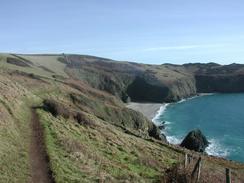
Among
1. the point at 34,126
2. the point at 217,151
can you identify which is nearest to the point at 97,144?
the point at 34,126

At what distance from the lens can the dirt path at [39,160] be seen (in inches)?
906

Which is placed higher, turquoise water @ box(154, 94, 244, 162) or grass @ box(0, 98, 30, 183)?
grass @ box(0, 98, 30, 183)

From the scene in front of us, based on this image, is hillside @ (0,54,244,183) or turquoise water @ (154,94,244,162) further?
turquoise water @ (154,94,244,162)

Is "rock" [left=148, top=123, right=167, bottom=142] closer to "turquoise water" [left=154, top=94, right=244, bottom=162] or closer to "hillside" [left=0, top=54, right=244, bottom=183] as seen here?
"turquoise water" [left=154, top=94, right=244, bottom=162]

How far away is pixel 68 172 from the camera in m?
24.5

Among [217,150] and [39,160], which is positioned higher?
[39,160]

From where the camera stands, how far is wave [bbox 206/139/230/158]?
73.5m

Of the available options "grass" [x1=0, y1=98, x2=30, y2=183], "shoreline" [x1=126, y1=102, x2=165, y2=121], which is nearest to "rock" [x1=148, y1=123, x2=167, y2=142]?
"shoreline" [x1=126, y1=102, x2=165, y2=121]

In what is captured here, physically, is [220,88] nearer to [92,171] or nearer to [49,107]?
[49,107]

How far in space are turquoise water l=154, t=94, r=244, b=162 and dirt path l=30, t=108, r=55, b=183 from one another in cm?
4446

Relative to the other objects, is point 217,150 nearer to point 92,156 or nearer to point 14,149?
point 92,156

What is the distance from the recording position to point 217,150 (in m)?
77.0

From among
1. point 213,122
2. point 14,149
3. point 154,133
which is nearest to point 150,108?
point 213,122

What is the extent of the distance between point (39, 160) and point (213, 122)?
291 feet
